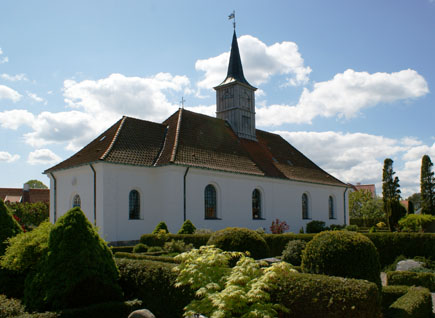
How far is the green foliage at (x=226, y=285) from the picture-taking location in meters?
6.55

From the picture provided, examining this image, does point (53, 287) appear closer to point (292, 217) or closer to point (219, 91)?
point (292, 217)

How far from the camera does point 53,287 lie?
8133 mm

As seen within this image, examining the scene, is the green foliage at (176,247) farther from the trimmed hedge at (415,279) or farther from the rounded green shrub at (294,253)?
the trimmed hedge at (415,279)

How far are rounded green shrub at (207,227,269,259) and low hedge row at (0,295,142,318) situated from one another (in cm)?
444

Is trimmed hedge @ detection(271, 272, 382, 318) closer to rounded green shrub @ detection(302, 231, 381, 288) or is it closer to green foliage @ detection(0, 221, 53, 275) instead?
rounded green shrub @ detection(302, 231, 381, 288)

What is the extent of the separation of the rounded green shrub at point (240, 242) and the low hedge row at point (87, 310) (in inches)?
175

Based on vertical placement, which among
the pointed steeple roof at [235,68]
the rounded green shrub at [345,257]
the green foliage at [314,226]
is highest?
the pointed steeple roof at [235,68]

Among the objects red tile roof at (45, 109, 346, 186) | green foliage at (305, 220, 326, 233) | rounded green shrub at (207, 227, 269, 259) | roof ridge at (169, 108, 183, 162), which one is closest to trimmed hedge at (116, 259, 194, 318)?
rounded green shrub at (207, 227, 269, 259)

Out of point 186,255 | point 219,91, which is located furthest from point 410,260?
point 219,91

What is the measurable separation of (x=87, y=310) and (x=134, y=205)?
15.8 m

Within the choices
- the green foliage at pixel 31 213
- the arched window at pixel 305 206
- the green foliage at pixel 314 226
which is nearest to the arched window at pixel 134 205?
the green foliage at pixel 314 226

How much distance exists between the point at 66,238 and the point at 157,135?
1844 centimetres

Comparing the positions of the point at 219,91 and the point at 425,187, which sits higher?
the point at 219,91

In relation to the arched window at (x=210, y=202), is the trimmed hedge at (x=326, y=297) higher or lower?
lower
